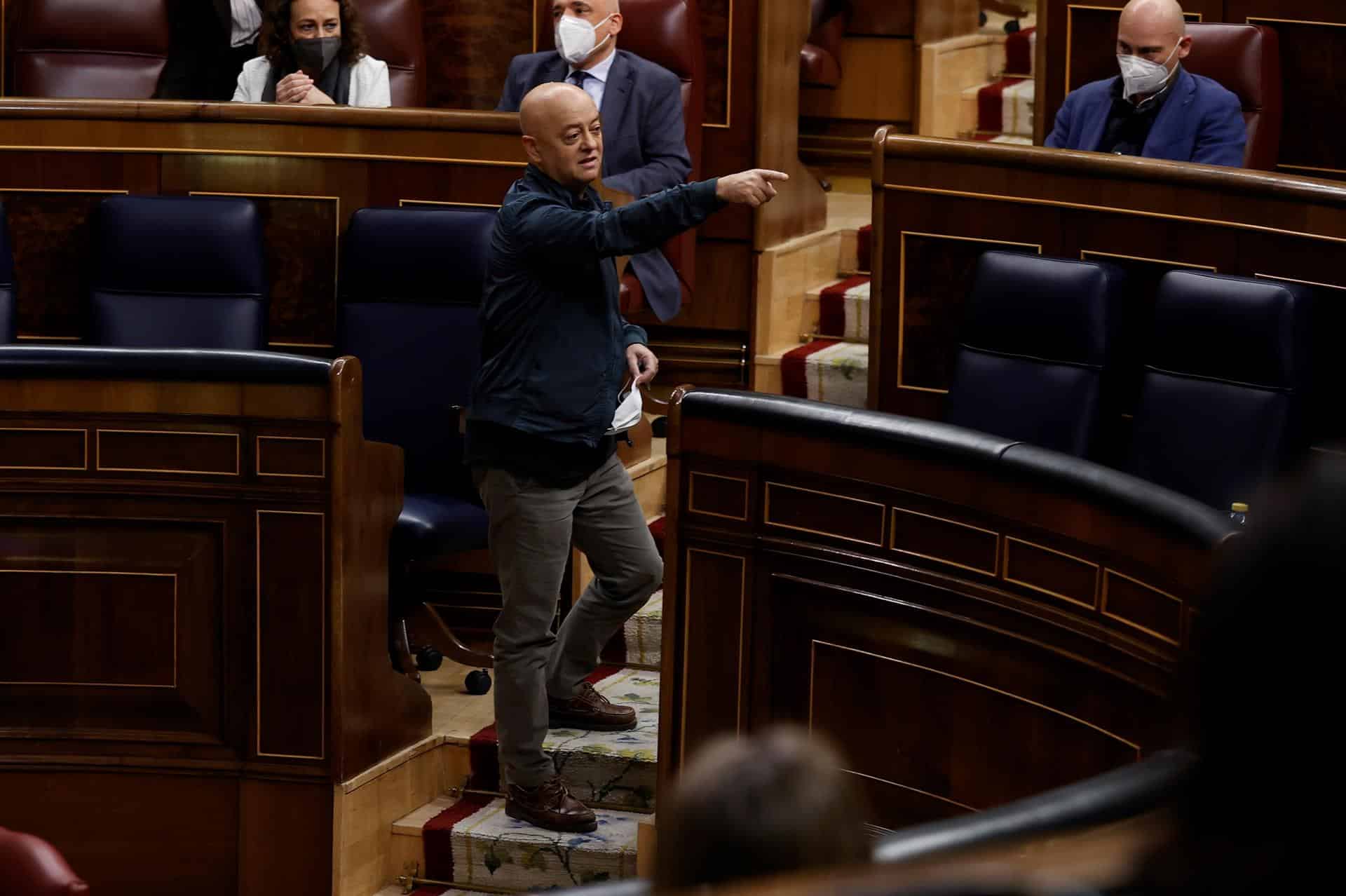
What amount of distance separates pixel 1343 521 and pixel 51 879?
4.10 ft

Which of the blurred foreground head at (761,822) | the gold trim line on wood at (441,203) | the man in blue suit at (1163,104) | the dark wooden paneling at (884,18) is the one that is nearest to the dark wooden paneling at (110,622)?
the gold trim line on wood at (441,203)

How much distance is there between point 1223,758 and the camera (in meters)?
0.58

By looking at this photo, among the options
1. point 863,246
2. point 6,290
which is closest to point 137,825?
point 6,290

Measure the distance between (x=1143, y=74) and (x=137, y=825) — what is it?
76.9 inches

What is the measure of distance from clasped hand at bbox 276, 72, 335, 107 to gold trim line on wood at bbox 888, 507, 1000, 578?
1.70 meters

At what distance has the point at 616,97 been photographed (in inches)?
143

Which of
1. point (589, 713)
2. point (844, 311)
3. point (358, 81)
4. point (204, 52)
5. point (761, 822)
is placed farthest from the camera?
point (204, 52)

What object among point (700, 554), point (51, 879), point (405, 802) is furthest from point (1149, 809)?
point (405, 802)

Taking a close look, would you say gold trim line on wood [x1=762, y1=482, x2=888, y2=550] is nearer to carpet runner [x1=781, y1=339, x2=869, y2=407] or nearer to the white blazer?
carpet runner [x1=781, y1=339, x2=869, y2=407]

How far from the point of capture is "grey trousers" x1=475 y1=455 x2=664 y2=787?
2740 mm

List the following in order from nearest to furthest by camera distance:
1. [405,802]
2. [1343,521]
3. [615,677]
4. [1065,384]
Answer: [1343,521]
[1065,384]
[405,802]
[615,677]

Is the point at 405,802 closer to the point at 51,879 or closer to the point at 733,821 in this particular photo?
the point at 51,879

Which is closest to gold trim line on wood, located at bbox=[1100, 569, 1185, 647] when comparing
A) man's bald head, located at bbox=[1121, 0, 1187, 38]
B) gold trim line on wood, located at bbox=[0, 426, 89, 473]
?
man's bald head, located at bbox=[1121, 0, 1187, 38]

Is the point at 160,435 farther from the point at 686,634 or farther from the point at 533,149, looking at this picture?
the point at 686,634
